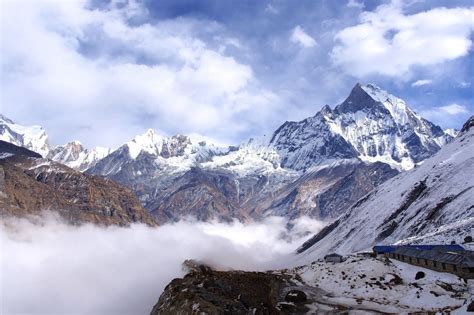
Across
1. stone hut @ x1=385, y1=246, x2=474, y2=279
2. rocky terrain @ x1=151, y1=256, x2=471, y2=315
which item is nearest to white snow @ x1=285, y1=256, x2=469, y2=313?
rocky terrain @ x1=151, y1=256, x2=471, y2=315

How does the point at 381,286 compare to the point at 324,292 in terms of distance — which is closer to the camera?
the point at 381,286

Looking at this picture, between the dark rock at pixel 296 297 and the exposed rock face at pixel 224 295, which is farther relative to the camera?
the dark rock at pixel 296 297

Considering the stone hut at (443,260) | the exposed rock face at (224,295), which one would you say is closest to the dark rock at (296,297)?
the exposed rock face at (224,295)

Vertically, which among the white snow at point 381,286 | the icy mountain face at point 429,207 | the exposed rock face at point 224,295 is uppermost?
the icy mountain face at point 429,207

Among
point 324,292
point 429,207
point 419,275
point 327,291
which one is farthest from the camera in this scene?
point 429,207

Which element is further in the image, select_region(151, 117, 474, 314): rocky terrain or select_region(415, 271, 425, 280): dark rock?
select_region(415, 271, 425, 280): dark rock

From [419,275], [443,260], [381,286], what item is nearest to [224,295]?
[381,286]

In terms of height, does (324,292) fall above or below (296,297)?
below

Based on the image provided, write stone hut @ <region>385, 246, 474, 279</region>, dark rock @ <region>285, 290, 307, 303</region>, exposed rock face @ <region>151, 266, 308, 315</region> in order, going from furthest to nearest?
stone hut @ <region>385, 246, 474, 279</region> < dark rock @ <region>285, 290, 307, 303</region> < exposed rock face @ <region>151, 266, 308, 315</region>

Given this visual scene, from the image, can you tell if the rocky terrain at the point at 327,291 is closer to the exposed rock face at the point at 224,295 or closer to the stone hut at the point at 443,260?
the exposed rock face at the point at 224,295

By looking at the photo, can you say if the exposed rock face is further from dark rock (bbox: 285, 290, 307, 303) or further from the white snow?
the white snow

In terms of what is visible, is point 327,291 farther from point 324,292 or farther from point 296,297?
point 296,297

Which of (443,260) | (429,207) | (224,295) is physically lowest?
(443,260)

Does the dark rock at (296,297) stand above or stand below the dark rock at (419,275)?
above
